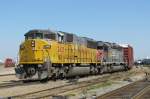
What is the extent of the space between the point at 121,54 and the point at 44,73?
93.3 feet

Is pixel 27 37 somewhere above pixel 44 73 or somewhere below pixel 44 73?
above

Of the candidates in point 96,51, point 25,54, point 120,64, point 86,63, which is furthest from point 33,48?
point 120,64

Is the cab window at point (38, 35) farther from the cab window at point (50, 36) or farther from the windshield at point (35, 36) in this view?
the cab window at point (50, 36)

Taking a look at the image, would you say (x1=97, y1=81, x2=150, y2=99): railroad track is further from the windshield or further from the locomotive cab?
the windshield

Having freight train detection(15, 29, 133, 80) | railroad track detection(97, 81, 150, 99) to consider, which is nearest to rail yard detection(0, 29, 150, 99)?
freight train detection(15, 29, 133, 80)

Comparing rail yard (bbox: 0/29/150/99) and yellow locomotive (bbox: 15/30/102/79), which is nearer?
rail yard (bbox: 0/29/150/99)

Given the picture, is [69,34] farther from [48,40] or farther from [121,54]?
[121,54]

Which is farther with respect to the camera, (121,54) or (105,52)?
(121,54)

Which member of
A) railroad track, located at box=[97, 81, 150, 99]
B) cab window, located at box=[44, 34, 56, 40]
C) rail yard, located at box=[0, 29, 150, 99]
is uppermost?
cab window, located at box=[44, 34, 56, 40]

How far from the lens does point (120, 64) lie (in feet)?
177

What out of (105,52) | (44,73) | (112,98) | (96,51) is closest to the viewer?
(112,98)

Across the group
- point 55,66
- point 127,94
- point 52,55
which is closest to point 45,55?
point 52,55

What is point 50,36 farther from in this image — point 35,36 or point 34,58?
point 34,58

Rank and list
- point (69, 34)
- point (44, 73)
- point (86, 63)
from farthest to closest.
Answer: point (86, 63), point (69, 34), point (44, 73)
